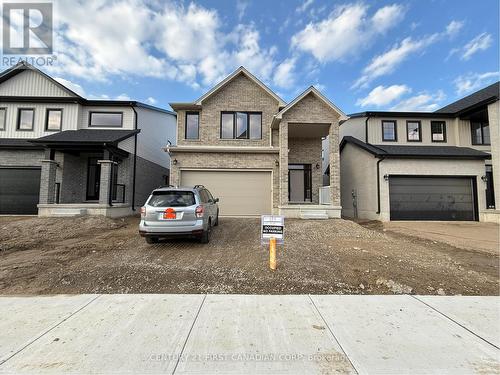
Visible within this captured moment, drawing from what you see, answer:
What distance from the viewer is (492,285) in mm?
5156

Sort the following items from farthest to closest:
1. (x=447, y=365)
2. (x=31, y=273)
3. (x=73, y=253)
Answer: (x=73, y=253), (x=31, y=273), (x=447, y=365)

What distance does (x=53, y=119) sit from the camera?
50.6 feet

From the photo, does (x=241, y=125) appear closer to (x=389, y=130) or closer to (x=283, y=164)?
(x=283, y=164)

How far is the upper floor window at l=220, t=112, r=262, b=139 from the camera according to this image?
14.6 metres

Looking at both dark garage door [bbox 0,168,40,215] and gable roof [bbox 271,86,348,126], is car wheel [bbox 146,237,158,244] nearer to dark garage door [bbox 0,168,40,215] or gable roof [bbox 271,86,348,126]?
gable roof [bbox 271,86,348,126]

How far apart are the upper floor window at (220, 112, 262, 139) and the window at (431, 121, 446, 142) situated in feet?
38.9

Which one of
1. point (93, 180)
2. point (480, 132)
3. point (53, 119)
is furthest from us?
point (480, 132)

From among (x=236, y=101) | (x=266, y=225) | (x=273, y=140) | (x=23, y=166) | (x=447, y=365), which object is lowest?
(x=447, y=365)

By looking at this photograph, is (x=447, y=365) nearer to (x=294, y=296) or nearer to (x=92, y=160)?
(x=294, y=296)

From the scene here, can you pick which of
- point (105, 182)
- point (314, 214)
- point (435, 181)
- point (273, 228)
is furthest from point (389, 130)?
point (105, 182)

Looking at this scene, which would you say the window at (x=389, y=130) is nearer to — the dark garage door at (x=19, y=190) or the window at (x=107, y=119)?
the window at (x=107, y=119)

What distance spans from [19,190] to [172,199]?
41.4 feet

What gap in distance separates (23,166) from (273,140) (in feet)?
46.4

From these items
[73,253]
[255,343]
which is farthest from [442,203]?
[73,253]
